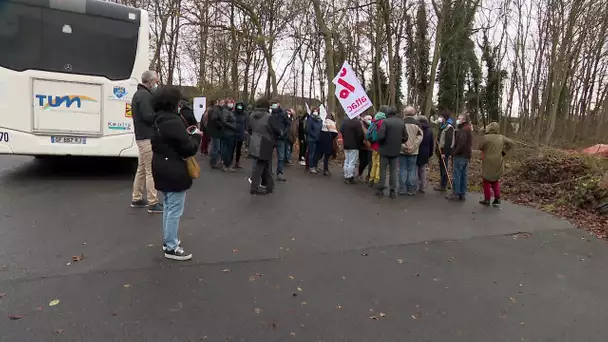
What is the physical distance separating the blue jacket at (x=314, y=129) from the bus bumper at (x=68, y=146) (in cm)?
470

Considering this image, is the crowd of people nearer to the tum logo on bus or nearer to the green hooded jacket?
the green hooded jacket

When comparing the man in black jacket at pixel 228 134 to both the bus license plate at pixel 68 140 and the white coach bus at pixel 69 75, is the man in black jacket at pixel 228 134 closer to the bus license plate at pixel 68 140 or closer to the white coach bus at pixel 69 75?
the white coach bus at pixel 69 75

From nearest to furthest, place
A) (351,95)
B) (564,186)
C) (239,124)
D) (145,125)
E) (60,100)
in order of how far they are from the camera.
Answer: (145,125) < (60,100) < (564,186) < (351,95) < (239,124)

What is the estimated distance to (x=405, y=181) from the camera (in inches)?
372

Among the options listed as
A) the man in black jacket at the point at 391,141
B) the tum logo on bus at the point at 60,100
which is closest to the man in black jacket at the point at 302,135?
the man in black jacket at the point at 391,141

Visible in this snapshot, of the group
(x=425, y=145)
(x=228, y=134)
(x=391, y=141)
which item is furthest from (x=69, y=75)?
(x=425, y=145)

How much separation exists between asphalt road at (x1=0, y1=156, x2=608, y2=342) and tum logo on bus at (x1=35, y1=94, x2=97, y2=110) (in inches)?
56.8

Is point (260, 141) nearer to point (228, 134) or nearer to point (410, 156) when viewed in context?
point (228, 134)

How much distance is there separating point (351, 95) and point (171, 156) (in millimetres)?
6651

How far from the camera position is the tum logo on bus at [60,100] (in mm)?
7758

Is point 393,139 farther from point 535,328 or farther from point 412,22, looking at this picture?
point 412,22

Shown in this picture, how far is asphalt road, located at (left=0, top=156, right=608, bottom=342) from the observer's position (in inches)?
139

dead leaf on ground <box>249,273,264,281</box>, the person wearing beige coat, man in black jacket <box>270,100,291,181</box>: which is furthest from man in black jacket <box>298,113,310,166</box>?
dead leaf on ground <box>249,273,264,281</box>

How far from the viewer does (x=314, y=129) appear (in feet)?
38.0
